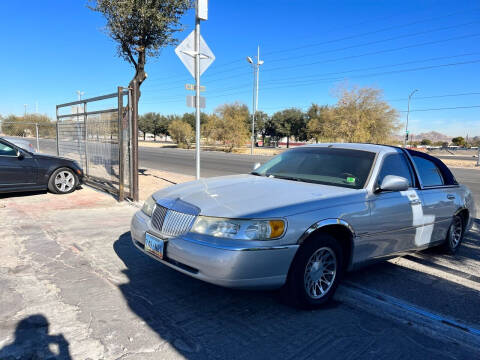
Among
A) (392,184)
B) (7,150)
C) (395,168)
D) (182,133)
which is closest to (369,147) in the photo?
(395,168)

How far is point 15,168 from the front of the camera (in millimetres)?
7855

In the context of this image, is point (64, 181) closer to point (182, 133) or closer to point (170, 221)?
point (170, 221)

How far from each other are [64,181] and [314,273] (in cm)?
751

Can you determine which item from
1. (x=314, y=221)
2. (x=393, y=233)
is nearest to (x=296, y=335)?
(x=314, y=221)

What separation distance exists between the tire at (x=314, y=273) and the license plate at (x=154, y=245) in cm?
116

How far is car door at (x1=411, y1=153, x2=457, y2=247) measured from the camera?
4.27 m

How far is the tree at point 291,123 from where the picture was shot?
65625mm

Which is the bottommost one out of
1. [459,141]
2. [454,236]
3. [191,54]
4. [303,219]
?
[454,236]

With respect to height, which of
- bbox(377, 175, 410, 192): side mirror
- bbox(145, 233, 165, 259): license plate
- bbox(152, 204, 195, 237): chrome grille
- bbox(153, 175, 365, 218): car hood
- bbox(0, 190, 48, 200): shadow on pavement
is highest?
bbox(377, 175, 410, 192): side mirror

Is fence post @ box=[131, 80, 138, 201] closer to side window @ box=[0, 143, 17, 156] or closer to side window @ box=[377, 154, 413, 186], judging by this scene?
side window @ box=[0, 143, 17, 156]

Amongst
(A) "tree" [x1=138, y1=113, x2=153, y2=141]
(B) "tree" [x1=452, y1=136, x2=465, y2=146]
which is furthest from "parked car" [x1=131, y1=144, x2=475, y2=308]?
(B) "tree" [x1=452, y1=136, x2=465, y2=146]

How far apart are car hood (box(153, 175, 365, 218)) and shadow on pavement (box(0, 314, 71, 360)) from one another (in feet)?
4.68

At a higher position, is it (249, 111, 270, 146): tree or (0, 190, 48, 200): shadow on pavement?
(249, 111, 270, 146): tree

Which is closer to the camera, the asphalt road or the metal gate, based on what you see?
the metal gate
